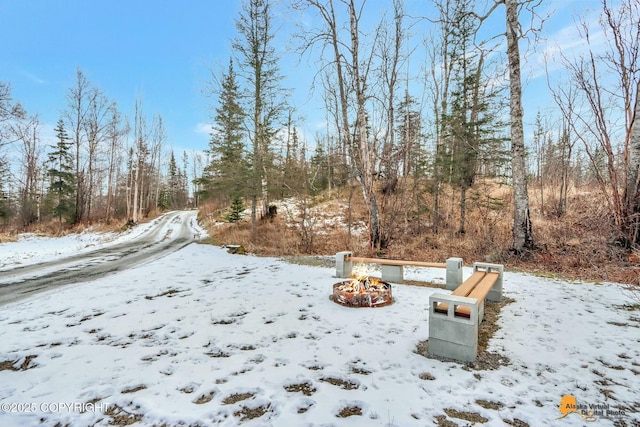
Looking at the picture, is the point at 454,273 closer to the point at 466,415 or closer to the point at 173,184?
the point at 466,415

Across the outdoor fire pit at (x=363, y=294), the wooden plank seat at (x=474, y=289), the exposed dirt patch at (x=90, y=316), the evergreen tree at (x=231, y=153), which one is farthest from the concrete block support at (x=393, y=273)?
the evergreen tree at (x=231, y=153)

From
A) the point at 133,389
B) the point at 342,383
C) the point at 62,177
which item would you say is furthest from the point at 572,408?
the point at 62,177

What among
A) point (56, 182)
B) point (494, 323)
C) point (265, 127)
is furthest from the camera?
point (56, 182)

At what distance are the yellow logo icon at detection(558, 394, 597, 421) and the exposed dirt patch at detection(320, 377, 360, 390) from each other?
1.49 m

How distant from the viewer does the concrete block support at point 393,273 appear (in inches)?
228

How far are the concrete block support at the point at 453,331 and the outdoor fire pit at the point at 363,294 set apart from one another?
4.79 ft

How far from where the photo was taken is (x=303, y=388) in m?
2.29

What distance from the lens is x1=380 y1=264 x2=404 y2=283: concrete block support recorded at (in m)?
5.79

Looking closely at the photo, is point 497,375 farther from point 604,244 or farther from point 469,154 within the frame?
point 469,154

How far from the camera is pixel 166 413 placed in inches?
77.8

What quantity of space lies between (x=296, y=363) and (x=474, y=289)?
2398 millimetres

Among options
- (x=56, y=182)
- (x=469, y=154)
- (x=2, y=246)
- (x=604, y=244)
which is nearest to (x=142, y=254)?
(x=2, y=246)

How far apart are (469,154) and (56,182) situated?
27.8 meters

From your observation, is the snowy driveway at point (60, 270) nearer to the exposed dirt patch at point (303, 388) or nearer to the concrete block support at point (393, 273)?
the exposed dirt patch at point (303, 388)
